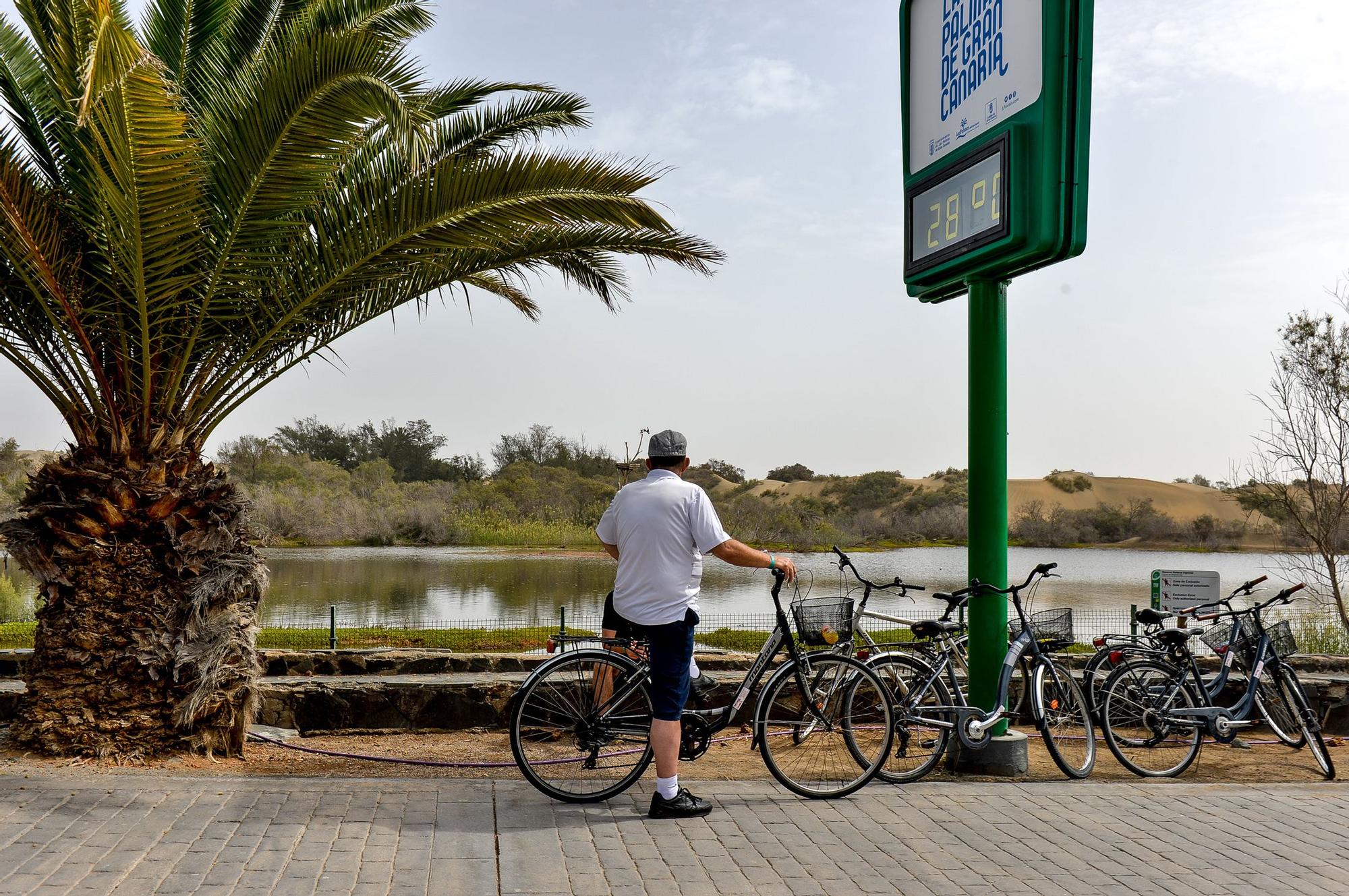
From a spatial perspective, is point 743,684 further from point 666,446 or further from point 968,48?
point 968,48

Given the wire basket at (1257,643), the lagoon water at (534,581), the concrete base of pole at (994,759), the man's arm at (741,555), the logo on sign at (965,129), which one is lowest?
the lagoon water at (534,581)

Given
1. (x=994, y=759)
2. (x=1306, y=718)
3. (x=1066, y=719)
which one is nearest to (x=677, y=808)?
(x=994, y=759)

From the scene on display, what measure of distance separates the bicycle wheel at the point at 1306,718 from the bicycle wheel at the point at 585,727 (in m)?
4.84

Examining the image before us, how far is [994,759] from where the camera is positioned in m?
6.56

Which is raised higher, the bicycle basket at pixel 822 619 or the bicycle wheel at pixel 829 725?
the bicycle basket at pixel 822 619

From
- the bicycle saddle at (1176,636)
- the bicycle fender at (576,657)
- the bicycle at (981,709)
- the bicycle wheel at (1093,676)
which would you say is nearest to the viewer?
the bicycle fender at (576,657)

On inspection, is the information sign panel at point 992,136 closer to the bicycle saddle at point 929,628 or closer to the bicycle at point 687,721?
the bicycle saddle at point 929,628

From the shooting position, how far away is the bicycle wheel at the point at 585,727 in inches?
215

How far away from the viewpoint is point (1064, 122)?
6.20 metres

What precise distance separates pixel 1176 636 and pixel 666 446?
4.18 metres

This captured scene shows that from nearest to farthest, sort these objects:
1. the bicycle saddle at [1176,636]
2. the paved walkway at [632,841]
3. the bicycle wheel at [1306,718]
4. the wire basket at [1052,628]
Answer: the paved walkway at [632,841]
the wire basket at [1052,628]
the bicycle wheel at [1306,718]
the bicycle saddle at [1176,636]

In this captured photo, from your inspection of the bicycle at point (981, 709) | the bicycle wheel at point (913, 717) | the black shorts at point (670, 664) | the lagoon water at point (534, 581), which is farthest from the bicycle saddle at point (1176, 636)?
the lagoon water at point (534, 581)

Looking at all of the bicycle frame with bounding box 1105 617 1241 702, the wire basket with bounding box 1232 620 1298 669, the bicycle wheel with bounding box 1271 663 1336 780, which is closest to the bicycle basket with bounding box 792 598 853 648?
the bicycle frame with bounding box 1105 617 1241 702

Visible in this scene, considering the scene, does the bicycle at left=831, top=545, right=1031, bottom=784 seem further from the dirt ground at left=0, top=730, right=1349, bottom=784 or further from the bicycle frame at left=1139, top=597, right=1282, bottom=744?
the bicycle frame at left=1139, top=597, right=1282, bottom=744
